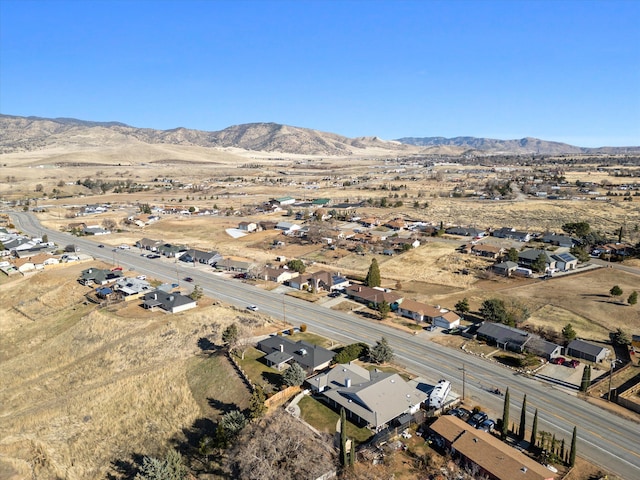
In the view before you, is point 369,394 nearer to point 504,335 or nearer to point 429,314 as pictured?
point 504,335

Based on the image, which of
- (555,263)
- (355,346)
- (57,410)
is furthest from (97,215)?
(555,263)

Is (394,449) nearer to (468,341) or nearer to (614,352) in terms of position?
(468,341)

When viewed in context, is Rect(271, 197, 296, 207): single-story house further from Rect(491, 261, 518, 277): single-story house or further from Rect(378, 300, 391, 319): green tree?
Rect(378, 300, 391, 319): green tree

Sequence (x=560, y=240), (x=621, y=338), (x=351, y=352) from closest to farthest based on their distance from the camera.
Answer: (x=351, y=352), (x=621, y=338), (x=560, y=240)

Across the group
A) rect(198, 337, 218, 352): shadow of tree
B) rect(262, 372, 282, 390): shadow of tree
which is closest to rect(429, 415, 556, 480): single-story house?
rect(262, 372, 282, 390): shadow of tree

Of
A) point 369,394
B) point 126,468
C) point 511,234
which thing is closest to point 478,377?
point 369,394

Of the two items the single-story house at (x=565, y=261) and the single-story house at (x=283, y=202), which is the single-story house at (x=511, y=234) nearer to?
the single-story house at (x=565, y=261)
